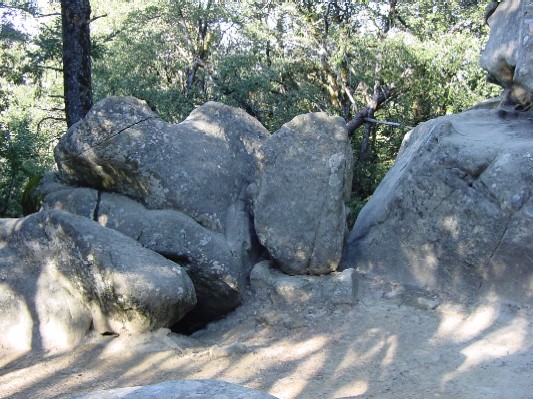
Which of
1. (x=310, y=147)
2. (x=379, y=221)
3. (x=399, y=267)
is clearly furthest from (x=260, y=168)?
(x=399, y=267)

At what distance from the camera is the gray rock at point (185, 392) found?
2.53 metres

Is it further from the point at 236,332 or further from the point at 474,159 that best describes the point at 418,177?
the point at 236,332

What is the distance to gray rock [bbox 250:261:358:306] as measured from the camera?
6.54 meters

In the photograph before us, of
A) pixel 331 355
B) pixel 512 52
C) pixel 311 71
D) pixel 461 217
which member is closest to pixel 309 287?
pixel 331 355

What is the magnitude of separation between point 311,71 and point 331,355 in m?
11.0

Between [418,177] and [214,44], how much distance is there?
1312 cm

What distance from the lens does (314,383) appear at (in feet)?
16.3

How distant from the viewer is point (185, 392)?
2.57m

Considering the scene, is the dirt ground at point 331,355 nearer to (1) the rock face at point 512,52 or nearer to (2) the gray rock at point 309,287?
(2) the gray rock at point 309,287

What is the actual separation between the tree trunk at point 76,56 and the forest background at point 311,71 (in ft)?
6.04

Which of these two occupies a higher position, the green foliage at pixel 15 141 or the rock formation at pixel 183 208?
the green foliage at pixel 15 141

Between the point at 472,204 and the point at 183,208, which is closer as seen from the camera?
the point at 472,204

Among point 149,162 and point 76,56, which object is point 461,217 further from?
point 76,56

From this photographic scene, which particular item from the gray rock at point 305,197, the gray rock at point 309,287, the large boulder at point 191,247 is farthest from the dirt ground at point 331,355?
the gray rock at point 305,197
